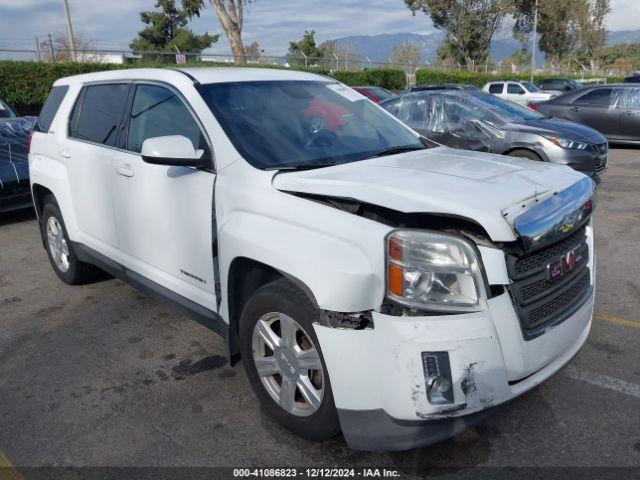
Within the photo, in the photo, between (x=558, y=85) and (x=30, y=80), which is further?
(x=558, y=85)

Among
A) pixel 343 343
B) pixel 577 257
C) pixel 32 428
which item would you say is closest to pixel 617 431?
pixel 577 257

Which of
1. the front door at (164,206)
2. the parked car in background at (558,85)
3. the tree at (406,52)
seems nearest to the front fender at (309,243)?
the front door at (164,206)

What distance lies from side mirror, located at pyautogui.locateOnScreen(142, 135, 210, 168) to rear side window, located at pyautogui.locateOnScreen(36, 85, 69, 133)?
2380 mm

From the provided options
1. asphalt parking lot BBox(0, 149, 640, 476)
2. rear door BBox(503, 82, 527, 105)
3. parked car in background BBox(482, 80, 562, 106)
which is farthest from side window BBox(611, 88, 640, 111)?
rear door BBox(503, 82, 527, 105)

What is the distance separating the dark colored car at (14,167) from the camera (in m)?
7.14

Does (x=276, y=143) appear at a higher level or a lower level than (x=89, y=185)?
higher

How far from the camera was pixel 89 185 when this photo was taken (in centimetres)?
429

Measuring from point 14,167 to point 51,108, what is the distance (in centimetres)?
260

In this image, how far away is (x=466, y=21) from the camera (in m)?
45.9

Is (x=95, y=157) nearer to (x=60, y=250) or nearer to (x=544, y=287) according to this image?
(x=60, y=250)

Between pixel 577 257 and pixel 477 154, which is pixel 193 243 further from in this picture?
pixel 577 257

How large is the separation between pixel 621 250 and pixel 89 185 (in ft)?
16.5

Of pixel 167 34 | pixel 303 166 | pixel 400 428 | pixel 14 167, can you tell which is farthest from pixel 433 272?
pixel 167 34

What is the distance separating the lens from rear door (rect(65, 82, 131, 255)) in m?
4.07
